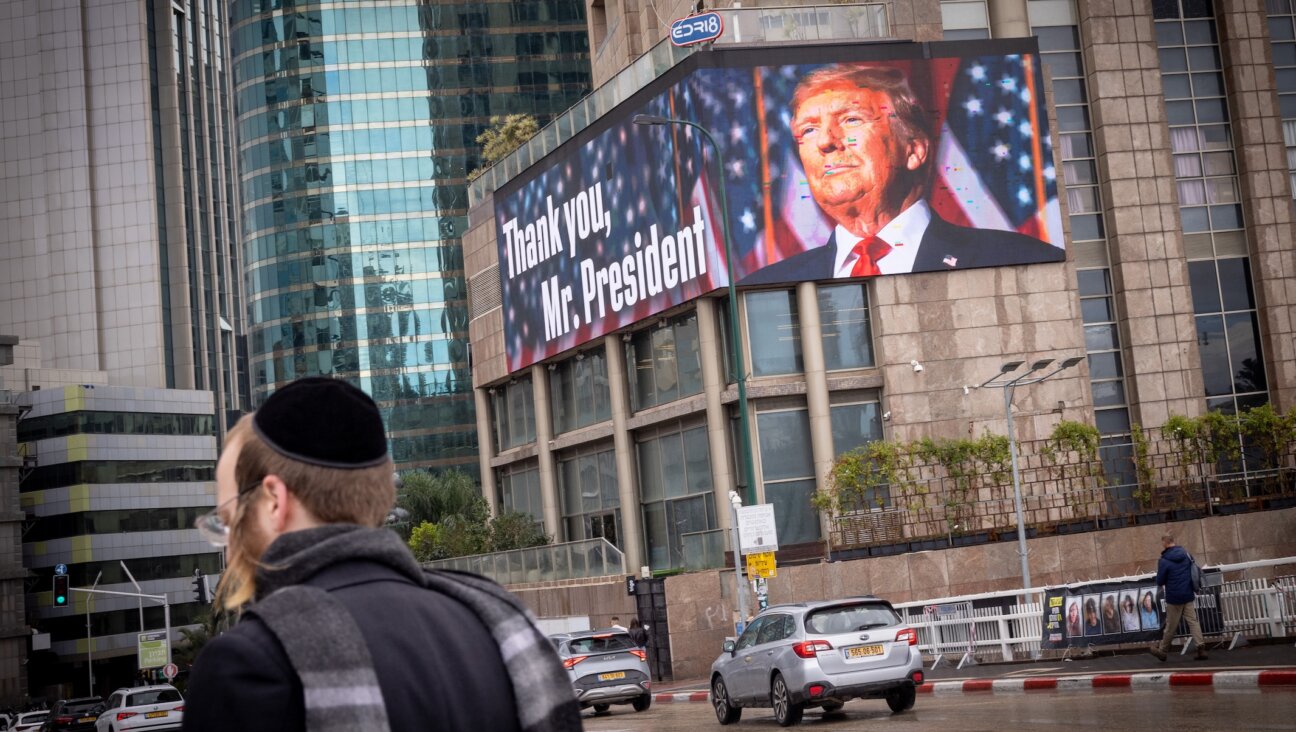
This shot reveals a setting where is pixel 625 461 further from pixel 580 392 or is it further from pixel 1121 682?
pixel 1121 682

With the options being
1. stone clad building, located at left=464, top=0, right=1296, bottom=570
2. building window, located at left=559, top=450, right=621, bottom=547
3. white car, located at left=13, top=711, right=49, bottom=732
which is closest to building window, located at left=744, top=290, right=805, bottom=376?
stone clad building, located at left=464, top=0, right=1296, bottom=570

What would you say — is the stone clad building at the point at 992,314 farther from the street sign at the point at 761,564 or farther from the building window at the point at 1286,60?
the street sign at the point at 761,564

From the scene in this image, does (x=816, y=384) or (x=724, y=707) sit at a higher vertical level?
(x=816, y=384)

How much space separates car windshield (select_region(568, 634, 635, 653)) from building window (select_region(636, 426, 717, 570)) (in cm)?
1651

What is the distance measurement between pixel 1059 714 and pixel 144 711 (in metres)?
22.5

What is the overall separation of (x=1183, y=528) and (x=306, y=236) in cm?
8508

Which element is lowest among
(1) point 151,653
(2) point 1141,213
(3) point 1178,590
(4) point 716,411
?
(1) point 151,653

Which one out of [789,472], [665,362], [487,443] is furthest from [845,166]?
[487,443]

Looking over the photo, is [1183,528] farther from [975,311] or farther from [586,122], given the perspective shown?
Answer: [586,122]

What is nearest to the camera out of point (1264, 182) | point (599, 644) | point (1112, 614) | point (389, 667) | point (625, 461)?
point (389, 667)

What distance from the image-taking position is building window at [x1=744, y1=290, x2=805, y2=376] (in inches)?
1770

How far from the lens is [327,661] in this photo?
2752 millimetres

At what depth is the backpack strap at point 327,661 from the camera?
2727mm

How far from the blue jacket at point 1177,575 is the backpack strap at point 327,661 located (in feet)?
68.4
